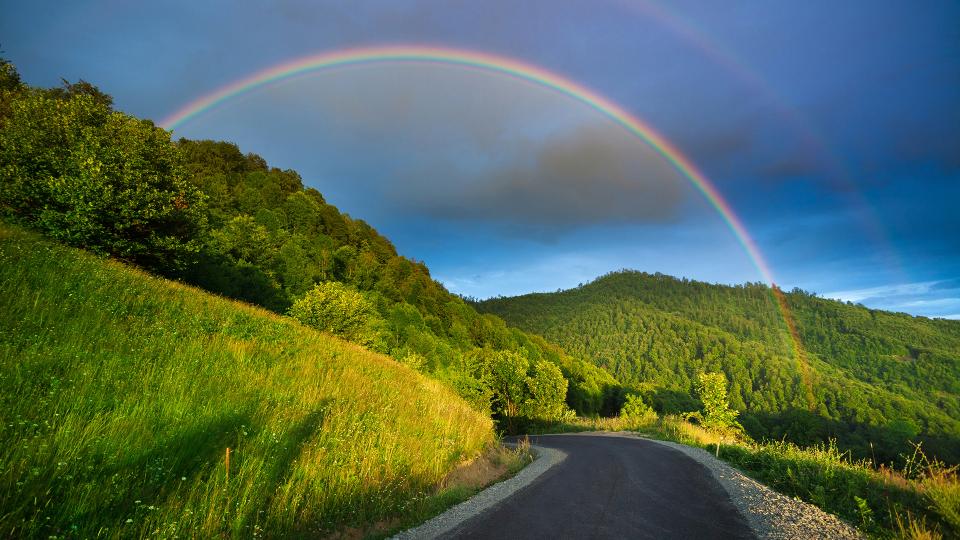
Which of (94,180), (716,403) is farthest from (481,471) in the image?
(716,403)

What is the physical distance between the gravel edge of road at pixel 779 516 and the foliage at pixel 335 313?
2703 centimetres

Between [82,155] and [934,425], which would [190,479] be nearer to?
[82,155]

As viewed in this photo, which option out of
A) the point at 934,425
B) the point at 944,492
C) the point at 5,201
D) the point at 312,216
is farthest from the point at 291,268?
the point at 934,425

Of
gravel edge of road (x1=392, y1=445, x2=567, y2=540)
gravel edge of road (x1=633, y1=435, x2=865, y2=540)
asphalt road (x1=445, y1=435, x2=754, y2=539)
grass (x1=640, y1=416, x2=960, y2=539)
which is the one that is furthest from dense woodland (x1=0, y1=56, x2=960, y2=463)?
gravel edge of road (x1=392, y1=445, x2=567, y2=540)

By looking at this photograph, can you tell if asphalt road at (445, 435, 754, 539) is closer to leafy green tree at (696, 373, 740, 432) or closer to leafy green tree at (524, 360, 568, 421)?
leafy green tree at (696, 373, 740, 432)

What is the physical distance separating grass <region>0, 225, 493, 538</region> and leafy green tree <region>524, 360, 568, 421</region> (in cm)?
3782

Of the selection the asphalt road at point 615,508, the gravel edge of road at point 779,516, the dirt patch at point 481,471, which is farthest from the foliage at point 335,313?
the gravel edge of road at point 779,516

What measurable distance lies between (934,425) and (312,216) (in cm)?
21462

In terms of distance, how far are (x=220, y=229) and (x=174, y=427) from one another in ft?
161

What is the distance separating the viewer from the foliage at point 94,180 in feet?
58.2

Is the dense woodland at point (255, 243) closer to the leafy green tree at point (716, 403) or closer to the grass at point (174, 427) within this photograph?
the grass at point (174, 427)

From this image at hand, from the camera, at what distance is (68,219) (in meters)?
17.5

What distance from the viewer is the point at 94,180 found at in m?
18.1

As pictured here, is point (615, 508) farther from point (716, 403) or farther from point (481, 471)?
point (716, 403)
